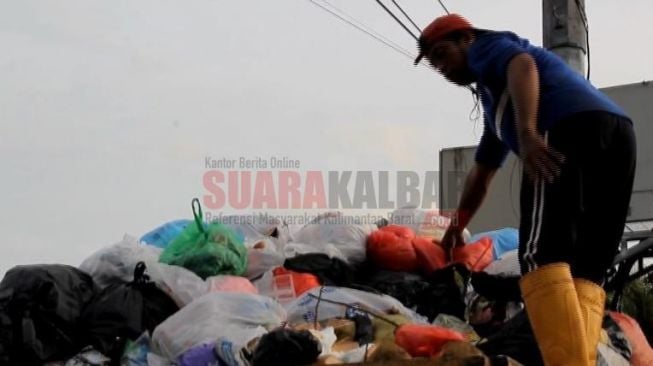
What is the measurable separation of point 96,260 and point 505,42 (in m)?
2.24

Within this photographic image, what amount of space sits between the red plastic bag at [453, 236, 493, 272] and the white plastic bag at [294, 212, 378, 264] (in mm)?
547

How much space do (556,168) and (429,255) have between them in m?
1.83

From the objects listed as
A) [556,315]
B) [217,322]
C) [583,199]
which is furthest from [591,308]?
[217,322]

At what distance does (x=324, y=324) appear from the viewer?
3582 millimetres

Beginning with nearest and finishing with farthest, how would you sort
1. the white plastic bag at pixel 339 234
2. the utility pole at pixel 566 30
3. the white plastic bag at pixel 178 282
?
1. the white plastic bag at pixel 178 282
2. the white plastic bag at pixel 339 234
3. the utility pole at pixel 566 30

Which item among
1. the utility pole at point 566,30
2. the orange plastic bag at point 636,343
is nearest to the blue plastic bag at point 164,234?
the orange plastic bag at point 636,343

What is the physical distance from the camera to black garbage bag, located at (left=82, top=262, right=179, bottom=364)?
365 cm

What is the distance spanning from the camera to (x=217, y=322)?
3.56 m

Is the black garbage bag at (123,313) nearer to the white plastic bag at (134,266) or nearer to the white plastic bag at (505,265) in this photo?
the white plastic bag at (134,266)

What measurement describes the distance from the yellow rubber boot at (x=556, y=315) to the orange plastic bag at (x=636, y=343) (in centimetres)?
63

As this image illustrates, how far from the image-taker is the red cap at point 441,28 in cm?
324

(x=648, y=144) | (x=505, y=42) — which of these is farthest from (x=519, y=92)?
(x=648, y=144)

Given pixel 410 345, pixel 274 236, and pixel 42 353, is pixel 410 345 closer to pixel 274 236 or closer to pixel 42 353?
pixel 42 353

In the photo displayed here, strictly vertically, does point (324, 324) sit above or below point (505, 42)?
below
